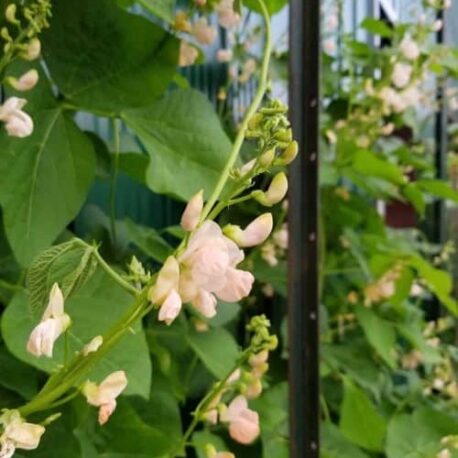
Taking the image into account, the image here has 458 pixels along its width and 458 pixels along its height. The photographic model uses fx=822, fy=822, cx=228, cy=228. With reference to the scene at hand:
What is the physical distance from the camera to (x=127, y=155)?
0.58 meters

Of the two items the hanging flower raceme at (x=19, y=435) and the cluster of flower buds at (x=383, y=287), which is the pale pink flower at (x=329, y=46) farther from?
the hanging flower raceme at (x=19, y=435)

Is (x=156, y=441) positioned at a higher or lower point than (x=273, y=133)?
lower

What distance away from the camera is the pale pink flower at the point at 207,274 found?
216mm

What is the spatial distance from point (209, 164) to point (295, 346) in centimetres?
13

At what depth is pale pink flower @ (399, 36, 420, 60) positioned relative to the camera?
988 mm

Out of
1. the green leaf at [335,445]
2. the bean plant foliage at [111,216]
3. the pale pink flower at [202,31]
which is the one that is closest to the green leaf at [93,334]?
the bean plant foliage at [111,216]

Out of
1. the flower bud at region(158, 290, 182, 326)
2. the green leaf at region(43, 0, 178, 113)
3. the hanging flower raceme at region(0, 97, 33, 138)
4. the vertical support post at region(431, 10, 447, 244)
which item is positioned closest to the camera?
the flower bud at region(158, 290, 182, 326)

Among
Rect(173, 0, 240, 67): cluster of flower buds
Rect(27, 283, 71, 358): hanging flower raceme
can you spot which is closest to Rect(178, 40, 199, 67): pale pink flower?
Rect(173, 0, 240, 67): cluster of flower buds

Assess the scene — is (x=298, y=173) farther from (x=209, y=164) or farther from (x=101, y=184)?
(x=101, y=184)

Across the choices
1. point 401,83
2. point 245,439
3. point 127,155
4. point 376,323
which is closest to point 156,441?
point 245,439

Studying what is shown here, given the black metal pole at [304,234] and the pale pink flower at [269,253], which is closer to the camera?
the black metal pole at [304,234]

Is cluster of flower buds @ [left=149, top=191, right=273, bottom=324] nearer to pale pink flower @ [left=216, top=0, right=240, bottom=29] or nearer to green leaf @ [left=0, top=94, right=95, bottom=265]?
green leaf @ [left=0, top=94, right=95, bottom=265]

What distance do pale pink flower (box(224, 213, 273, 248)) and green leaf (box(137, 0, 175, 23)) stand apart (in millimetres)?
238

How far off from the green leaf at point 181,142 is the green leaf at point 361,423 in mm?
359
